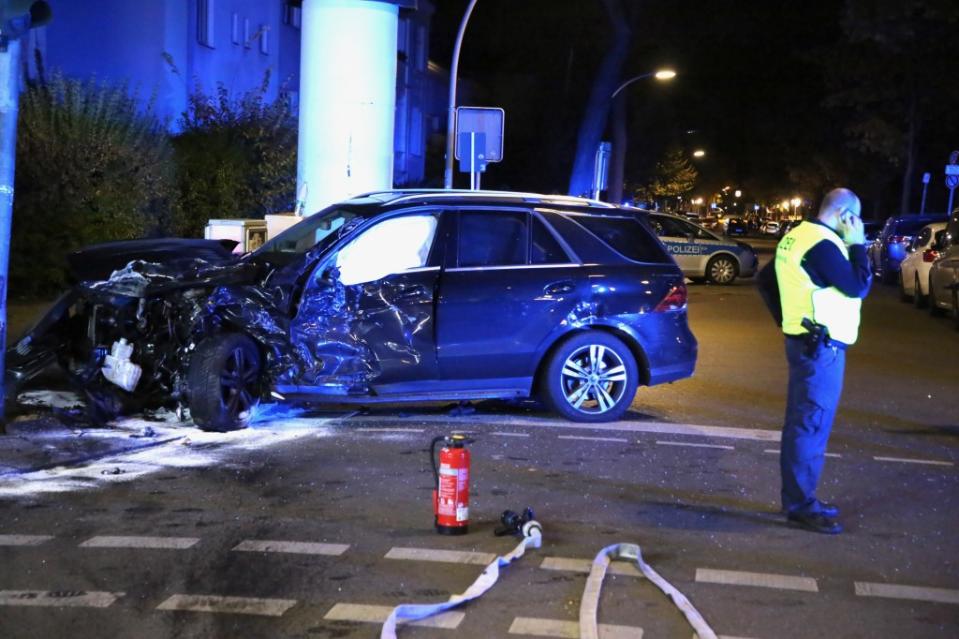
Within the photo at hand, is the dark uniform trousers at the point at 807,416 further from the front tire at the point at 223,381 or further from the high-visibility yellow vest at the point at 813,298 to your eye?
the front tire at the point at 223,381

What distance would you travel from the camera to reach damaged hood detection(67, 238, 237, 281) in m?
11.2

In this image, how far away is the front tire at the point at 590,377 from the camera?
33.6ft

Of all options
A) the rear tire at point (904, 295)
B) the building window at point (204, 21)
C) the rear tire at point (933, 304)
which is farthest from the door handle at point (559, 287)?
the building window at point (204, 21)

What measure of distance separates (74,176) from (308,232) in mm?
8773

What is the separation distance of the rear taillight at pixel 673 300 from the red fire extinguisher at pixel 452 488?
13.4 feet

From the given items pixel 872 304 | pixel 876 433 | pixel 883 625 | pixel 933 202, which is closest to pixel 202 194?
pixel 872 304

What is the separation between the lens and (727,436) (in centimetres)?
1004

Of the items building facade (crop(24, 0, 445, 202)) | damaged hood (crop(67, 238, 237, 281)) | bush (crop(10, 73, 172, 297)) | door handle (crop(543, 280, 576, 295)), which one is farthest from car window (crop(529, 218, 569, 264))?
building facade (crop(24, 0, 445, 202))

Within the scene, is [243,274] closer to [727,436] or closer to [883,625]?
[727,436]

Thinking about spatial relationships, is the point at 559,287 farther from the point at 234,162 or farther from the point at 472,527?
the point at 234,162

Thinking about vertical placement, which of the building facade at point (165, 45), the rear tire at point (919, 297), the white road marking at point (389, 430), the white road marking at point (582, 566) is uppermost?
the building facade at point (165, 45)

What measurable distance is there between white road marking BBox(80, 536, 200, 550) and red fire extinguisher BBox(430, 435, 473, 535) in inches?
50.6

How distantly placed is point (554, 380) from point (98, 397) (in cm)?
353

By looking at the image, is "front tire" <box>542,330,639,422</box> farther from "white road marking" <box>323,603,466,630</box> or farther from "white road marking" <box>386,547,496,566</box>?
"white road marking" <box>323,603,466,630</box>
